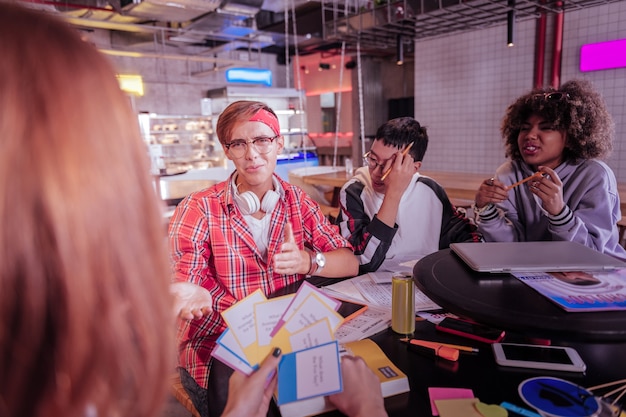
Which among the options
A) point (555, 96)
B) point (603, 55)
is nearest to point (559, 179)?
point (555, 96)

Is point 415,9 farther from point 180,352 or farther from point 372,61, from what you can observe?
point 372,61

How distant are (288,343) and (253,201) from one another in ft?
2.95

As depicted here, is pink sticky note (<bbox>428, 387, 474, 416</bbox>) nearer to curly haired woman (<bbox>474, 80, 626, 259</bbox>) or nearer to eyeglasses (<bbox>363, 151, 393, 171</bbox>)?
curly haired woman (<bbox>474, 80, 626, 259</bbox>)

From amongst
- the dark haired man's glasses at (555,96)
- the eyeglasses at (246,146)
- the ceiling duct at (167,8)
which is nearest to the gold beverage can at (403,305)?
the eyeglasses at (246,146)

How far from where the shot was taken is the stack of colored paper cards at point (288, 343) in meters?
0.76

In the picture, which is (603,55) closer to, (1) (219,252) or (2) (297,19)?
(1) (219,252)

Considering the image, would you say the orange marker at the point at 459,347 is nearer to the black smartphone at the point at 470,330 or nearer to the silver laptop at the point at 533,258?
the black smartphone at the point at 470,330

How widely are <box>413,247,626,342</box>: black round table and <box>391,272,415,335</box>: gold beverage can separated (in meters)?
0.06

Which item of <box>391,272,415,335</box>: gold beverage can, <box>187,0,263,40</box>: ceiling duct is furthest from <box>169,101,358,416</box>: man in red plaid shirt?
<box>187,0,263,40</box>: ceiling duct

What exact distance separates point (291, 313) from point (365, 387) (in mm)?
199

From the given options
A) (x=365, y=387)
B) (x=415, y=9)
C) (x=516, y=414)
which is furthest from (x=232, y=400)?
(x=415, y=9)

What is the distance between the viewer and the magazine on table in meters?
0.88

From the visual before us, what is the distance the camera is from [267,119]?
170 centimetres

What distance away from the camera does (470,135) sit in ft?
14.6
